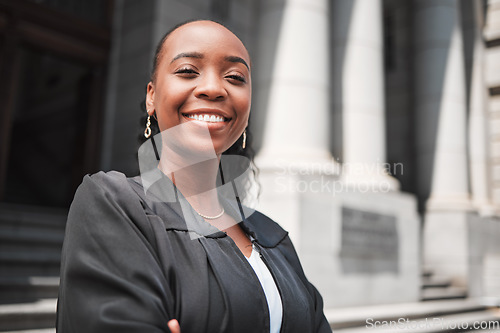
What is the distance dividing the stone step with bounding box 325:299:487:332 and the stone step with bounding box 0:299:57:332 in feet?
10.9

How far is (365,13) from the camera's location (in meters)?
8.84

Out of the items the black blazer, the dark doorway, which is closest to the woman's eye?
the black blazer

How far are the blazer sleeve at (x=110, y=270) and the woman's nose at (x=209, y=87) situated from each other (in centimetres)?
41

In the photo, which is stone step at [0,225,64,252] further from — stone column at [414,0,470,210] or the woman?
stone column at [414,0,470,210]

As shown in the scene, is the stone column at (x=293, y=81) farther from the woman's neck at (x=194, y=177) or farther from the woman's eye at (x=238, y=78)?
the woman's eye at (x=238, y=78)

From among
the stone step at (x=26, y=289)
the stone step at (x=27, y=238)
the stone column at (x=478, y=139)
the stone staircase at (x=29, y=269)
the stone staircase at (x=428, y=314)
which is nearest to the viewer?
the stone staircase at (x=29, y=269)

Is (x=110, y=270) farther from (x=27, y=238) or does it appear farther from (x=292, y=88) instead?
(x=292, y=88)

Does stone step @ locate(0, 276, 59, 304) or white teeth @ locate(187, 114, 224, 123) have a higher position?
white teeth @ locate(187, 114, 224, 123)

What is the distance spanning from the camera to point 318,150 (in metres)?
7.25


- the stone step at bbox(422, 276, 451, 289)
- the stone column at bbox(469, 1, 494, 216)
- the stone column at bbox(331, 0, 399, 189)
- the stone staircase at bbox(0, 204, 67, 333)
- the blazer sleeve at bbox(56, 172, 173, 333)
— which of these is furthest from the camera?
the stone column at bbox(469, 1, 494, 216)

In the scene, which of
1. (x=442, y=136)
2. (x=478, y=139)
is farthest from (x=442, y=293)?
(x=478, y=139)

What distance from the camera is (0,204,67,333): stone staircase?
4203mm

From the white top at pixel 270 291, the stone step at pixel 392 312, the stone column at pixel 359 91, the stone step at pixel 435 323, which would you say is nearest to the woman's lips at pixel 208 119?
the white top at pixel 270 291

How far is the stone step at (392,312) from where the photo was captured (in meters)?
6.14
